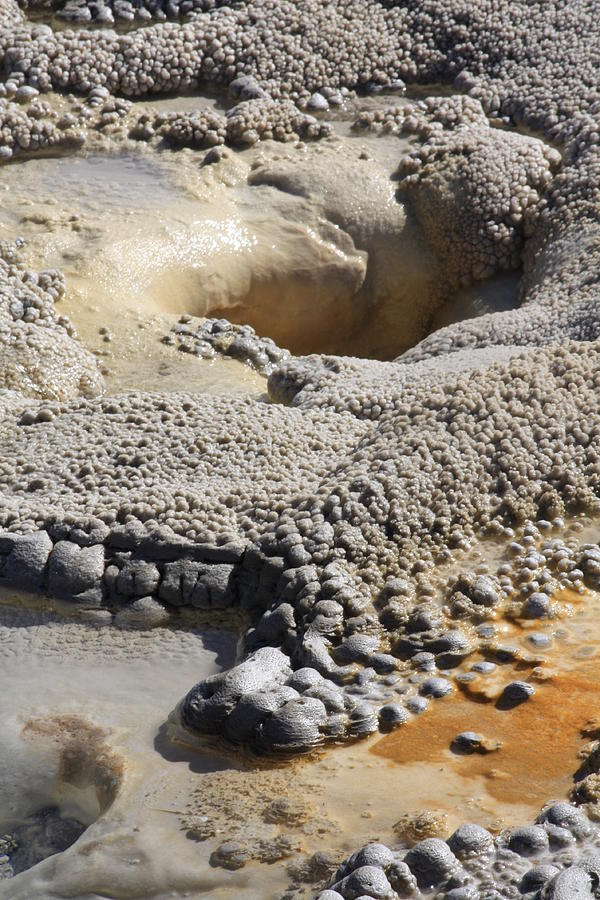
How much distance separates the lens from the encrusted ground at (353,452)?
254cm

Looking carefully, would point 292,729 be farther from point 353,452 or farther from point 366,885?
point 353,452

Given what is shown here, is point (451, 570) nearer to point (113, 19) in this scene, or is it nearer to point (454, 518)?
point (454, 518)

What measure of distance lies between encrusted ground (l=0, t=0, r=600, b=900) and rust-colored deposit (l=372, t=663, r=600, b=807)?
5 cm

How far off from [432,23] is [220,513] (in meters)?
4.07

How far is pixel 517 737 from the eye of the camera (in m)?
2.41

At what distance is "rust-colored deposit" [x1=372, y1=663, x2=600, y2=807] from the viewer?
2270 mm

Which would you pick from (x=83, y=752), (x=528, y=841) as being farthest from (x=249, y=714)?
(x=528, y=841)

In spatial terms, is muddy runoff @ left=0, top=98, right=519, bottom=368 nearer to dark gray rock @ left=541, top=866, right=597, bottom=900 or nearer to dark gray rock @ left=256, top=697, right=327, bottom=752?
dark gray rock @ left=256, top=697, right=327, bottom=752

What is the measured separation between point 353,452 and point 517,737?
46.0 inches

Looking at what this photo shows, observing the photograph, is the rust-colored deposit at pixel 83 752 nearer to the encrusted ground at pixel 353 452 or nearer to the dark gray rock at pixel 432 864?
the encrusted ground at pixel 353 452

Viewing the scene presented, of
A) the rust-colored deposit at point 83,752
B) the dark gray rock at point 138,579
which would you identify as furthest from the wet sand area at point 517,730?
the dark gray rock at point 138,579

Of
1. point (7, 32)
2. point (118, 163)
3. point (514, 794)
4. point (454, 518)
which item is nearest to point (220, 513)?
point (454, 518)

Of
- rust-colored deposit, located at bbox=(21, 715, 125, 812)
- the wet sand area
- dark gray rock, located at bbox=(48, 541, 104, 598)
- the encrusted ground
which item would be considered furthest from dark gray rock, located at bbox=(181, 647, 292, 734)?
dark gray rock, located at bbox=(48, 541, 104, 598)

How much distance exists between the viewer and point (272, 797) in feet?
7.49
